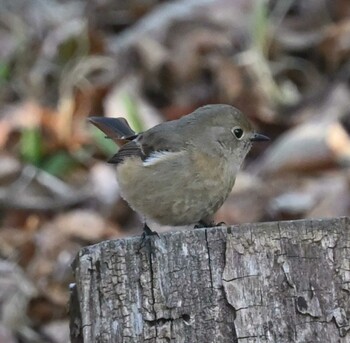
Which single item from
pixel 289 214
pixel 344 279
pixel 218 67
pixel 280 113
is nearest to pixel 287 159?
pixel 289 214

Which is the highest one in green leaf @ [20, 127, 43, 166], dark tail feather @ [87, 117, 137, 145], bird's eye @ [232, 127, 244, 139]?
green leaf @ [20, 127, 43, 166]

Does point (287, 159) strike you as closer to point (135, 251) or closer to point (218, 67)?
point (218, 67)

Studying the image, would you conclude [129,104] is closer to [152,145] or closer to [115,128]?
[115,128]

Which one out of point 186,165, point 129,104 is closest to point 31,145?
point 129,104

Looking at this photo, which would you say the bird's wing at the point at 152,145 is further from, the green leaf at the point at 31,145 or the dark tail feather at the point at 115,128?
the green leaf at the point at 31,145

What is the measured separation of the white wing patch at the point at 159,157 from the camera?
14.4ft

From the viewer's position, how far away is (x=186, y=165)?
432 cm

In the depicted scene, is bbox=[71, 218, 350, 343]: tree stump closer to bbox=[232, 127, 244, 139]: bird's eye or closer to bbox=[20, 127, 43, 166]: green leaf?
bbox=[232, 127, 244, 139]: bird's eye

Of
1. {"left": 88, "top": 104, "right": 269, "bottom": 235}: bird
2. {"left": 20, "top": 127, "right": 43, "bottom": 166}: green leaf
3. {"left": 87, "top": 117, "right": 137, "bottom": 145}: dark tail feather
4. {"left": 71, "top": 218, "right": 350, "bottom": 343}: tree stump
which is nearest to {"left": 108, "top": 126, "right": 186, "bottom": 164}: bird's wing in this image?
{"left": 88, "top": 104, "right": 269, "bottom": 235}: bird

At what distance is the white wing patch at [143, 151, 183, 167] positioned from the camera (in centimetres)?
438

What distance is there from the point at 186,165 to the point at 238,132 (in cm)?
43

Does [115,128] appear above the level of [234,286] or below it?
above

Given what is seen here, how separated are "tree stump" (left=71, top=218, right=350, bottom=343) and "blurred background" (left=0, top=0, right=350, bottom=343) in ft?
8.03

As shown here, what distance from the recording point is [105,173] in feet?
22.6
